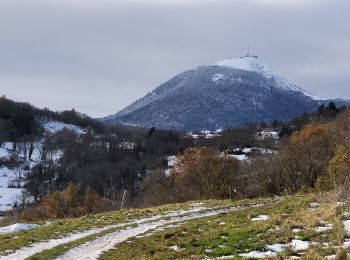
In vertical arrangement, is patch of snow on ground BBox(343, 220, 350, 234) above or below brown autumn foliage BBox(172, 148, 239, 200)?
above

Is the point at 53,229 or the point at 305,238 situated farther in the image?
the point at 53,229

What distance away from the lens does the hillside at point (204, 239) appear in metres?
13.7

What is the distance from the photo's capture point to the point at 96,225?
86.0ft

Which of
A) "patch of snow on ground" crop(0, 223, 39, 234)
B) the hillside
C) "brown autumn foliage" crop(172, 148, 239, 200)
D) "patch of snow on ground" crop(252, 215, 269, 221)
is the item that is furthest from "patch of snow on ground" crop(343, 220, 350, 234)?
"brown autumn foliage" crop(172, 148, 239, 200)

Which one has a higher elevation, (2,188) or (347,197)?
(347,197)

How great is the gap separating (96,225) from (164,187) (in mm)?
52152

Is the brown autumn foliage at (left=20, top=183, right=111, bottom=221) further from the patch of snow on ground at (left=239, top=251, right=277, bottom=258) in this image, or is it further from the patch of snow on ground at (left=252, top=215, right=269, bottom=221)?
the patch of snow on ground at (left=239, top=251, right=277, bottom=258)

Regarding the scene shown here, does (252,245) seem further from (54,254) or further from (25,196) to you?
(25,196)

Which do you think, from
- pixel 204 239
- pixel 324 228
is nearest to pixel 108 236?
pixel 204 239

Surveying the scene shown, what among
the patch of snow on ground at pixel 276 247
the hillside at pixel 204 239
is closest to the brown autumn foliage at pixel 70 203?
the hillside at pixel 204 239

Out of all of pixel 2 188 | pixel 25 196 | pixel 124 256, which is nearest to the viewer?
pixel 124 256

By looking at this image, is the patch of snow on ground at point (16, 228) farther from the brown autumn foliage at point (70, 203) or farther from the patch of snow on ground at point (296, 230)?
the brown autumn foliage at point (70, 203)

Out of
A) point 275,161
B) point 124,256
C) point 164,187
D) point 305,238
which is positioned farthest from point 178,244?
point 164,187

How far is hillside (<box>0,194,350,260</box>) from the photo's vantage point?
13719 mm
